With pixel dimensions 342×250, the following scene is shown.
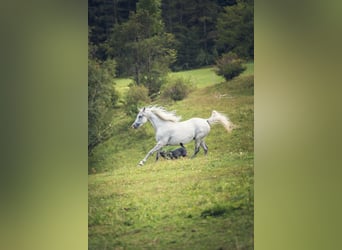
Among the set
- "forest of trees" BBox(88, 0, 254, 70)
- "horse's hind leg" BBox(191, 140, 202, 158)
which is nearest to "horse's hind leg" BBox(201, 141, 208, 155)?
"horse's hind leg" BBox(191, 140, 202, 158)

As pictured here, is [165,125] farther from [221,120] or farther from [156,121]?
[221,120]

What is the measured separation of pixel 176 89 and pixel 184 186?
67cm

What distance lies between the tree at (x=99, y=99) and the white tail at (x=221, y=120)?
0.68 meters

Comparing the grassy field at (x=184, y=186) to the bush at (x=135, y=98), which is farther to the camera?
the bush at (x=135, y=98)

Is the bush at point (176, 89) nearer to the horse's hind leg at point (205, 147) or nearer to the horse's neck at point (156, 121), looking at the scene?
the horse's neck at point (156, 121)

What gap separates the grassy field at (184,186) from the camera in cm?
281

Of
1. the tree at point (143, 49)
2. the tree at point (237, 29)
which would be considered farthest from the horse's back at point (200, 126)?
the tree at point (237, 29)

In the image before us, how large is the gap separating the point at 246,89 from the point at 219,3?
2.00ft

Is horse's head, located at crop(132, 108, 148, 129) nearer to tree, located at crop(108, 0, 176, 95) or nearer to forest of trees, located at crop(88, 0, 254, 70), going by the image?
tree, located at crop(108, 0, 176, 95)

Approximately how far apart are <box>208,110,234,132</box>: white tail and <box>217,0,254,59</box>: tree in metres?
0.42

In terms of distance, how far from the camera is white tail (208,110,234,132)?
2842mm

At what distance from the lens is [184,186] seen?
9.37ft

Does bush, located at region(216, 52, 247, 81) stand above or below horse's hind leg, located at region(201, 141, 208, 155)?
above
